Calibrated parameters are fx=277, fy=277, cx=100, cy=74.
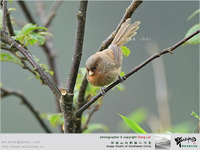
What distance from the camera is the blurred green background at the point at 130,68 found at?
3375 mm

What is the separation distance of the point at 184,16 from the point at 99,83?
1604 millimetres

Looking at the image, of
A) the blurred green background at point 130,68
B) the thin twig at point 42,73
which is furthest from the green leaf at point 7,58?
the blurred green background at point 130,68

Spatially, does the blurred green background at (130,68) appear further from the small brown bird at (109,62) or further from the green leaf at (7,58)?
the green leaf at (7,58)

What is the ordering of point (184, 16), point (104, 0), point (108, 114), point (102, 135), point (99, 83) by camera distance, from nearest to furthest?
point (102, 135) < point (99, 83) < point (184, 16) < point (104, 0) < point (108, 114)

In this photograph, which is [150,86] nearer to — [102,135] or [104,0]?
[104,0]

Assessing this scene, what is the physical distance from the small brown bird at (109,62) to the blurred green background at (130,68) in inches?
6.9

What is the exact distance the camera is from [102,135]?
67.0 inches

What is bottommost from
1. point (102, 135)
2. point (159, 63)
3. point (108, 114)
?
point (108, 114)

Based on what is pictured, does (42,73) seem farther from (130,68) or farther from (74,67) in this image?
(130,68)

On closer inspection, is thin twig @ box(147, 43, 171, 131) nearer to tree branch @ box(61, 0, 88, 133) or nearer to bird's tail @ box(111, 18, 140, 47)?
bird's tail @ box(111, 18, 140, 47)

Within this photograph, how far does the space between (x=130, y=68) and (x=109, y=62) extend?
0.80 meters

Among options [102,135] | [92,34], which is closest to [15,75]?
[92,34]

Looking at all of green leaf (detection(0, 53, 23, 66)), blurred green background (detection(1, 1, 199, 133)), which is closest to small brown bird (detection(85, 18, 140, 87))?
blurred green background (detection(1, 1, 199, 133))

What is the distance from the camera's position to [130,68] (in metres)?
3.63
